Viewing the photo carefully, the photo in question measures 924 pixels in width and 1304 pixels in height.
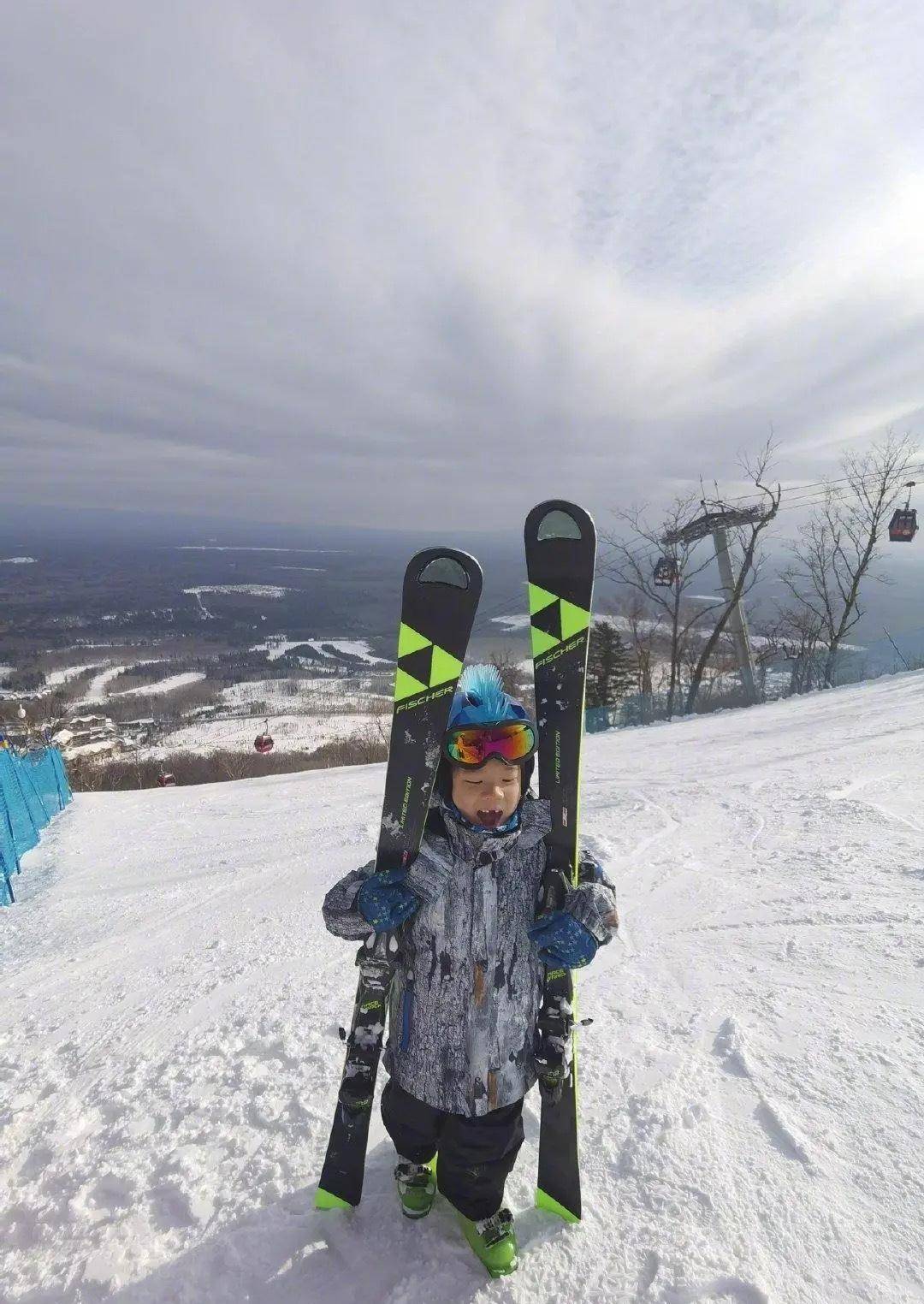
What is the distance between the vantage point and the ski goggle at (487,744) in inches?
85.7

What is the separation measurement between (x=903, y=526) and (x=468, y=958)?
81.0 feet

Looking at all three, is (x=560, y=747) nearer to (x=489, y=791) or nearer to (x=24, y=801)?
(x=489, y=791)

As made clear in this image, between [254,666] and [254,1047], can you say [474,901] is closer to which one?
[254,1047]

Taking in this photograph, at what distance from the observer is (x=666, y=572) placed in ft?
75.4

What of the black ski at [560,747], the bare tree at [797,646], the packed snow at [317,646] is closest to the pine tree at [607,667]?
the bare tree at [797,646]

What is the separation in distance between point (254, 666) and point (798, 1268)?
385ft

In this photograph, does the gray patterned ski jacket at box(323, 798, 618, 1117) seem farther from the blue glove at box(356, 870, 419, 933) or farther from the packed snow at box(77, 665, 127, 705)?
the packed snow at box(77, 665, 127, 705)

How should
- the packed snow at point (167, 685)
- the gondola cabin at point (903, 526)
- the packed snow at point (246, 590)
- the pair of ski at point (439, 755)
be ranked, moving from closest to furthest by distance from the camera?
the pair of ski at point (439, 755)
the gondola cabin at point (903, 526)
the packed snow at point (167, 685)
the packed snow at point (246, 590)

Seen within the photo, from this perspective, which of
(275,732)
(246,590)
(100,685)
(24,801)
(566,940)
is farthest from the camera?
(246,590)

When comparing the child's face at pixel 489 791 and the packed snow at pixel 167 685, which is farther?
the packed snow at pixel 167 685

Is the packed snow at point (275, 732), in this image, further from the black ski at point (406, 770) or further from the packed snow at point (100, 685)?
the black ski at point (406, 770)

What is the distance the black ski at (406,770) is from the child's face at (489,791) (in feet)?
0.71

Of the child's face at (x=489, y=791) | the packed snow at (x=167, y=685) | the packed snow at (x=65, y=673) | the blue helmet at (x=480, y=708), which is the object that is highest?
the blue helmet at (x=480, y=708)

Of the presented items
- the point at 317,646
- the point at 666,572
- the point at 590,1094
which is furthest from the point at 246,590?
the point at 590,1094
